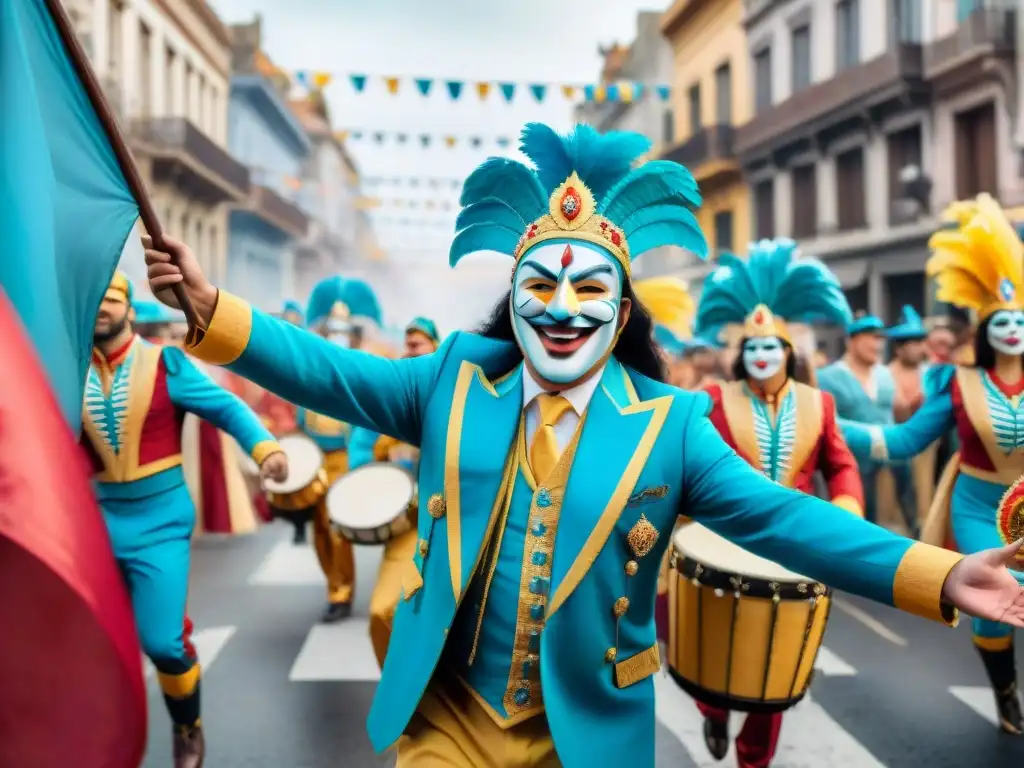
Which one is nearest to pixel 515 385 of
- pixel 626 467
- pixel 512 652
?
pixel 626 467

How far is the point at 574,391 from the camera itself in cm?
237

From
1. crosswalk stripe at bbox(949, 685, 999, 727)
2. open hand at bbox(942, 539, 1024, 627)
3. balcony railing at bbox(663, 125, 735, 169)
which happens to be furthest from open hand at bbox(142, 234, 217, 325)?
balcony railing at bbox(663, 125, 735, 169)

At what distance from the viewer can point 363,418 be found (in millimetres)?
2373

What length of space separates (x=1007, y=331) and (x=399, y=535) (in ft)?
10.1

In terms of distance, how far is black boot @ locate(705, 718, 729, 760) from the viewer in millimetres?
4184

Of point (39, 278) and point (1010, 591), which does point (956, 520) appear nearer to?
point (1010, 591)

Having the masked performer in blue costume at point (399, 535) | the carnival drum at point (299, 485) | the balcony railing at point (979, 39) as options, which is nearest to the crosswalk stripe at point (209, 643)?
the carnival drum at point (299, 485)

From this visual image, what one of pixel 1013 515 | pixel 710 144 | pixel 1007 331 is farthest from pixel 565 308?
pixel 710 144

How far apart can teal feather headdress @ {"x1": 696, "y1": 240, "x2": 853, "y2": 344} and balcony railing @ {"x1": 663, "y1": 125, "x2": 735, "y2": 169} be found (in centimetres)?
2038

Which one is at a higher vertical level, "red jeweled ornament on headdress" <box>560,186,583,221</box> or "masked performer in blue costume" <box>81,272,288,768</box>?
"red jeweled ornament on headdress" <box>560,186,583,221</box>

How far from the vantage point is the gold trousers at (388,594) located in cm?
391

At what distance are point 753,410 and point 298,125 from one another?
112ft

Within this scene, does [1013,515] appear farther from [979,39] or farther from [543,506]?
[979,39]

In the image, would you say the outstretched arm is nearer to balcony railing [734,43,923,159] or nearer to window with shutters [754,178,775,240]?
balcony railing [734,43,923,159]
